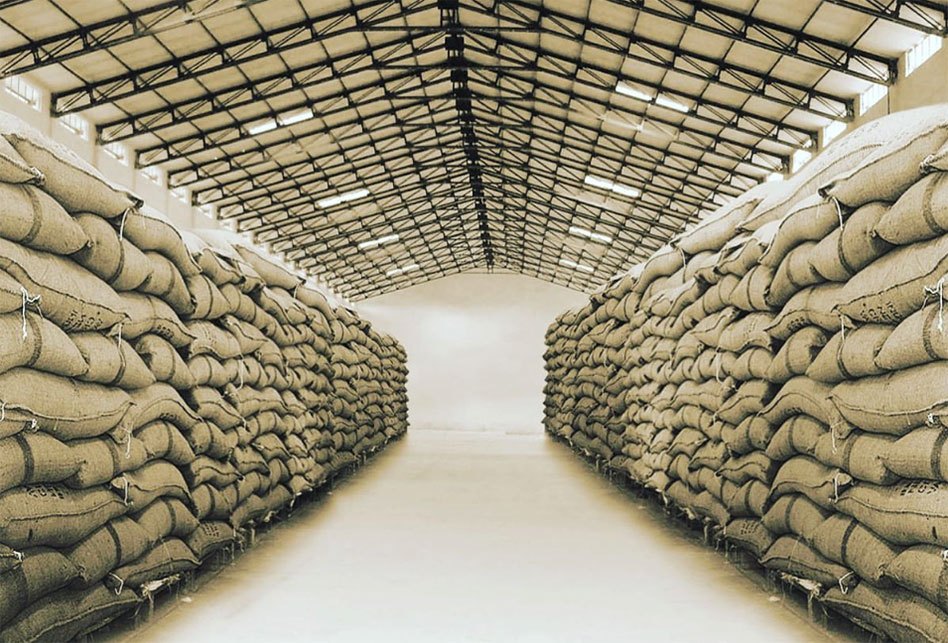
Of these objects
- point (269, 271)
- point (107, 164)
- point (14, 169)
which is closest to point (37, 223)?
point (14, 169)

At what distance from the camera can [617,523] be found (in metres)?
7.79

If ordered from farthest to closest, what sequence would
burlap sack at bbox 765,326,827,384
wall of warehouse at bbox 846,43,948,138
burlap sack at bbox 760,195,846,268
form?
wall of warehouse at bbox 846,43,948,138, burlap sack at bbox 765,326,827,384, burlap sack at bbox 760,195,846,268

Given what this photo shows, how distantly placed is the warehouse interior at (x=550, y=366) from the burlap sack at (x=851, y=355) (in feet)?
0.08

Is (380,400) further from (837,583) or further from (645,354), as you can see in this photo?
(837,583)

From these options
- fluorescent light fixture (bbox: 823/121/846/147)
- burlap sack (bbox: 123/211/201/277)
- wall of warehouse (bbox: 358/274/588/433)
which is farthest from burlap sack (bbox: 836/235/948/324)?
wall of warehouse (bbox: 358/274/588/433)

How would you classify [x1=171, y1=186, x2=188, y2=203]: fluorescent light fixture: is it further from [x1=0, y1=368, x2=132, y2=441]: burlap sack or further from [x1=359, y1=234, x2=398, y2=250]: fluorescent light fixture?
[x1=0, y1=368, x2=132, y2=441]: burlap sack

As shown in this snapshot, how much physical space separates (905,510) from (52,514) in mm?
3335

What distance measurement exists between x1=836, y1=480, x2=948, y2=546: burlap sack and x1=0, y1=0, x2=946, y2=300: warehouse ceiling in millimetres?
11651

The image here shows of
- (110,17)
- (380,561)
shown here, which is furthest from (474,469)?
(110,17)

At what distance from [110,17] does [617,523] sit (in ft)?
41.8

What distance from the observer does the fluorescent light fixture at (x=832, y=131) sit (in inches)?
674

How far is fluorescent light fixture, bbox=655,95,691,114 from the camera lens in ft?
61.1

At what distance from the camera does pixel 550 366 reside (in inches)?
805

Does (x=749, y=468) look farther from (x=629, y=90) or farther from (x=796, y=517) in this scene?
(x=629, y=90)
